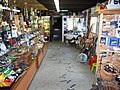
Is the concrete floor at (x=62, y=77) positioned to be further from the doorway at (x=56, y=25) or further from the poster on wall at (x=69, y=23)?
the doorway at (x=56, y=25)

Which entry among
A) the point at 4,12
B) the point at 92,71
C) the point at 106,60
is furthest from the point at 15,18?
the point at 92,71

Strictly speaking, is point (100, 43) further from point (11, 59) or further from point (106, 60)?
point (11, 59)

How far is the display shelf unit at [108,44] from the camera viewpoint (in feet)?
12.6

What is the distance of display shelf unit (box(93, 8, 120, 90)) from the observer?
385 centimetres

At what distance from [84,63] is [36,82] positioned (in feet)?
9.55

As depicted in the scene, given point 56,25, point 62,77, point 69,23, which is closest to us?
point 62,77

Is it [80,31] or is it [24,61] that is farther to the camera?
[80,31]

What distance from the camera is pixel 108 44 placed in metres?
3.95

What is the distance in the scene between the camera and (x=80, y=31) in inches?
488

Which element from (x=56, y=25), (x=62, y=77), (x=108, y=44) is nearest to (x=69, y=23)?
(x=56, y=25)

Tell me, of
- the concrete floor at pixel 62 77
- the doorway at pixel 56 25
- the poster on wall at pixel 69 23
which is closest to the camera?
the concrete floor at pixel 62 77

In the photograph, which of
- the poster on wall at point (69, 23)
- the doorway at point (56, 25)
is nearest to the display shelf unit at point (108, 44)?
the poster on wall at point (69, 23)

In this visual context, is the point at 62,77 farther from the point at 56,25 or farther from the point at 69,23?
the point at 56,25

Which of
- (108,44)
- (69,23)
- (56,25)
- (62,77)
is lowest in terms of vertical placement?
(62,77)
